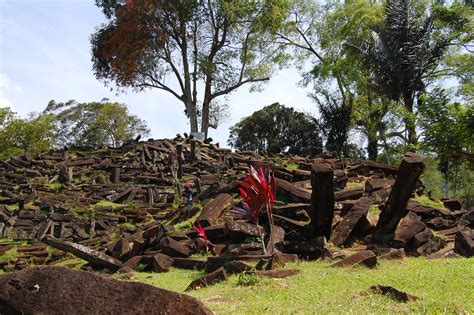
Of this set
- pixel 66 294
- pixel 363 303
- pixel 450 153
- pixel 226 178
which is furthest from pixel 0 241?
pixel 450 153

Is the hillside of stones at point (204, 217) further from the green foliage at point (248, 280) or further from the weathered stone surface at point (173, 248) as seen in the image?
the green foliage at point (248, 280)

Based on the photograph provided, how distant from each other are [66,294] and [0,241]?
10855mm

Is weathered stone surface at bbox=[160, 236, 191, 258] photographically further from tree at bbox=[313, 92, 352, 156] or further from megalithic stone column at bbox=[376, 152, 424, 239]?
tree at bbox=[313, 92, 352, 156]

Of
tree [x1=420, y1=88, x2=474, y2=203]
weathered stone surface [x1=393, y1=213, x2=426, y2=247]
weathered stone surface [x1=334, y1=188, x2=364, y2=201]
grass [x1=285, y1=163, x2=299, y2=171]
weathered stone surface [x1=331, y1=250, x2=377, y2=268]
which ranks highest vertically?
tree [x1=420, y1=88, x2=474, y2=203]

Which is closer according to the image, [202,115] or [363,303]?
[363,303]

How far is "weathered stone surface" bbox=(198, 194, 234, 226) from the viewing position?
1027 centimetres

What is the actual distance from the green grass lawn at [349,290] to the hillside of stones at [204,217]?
0.65 metres

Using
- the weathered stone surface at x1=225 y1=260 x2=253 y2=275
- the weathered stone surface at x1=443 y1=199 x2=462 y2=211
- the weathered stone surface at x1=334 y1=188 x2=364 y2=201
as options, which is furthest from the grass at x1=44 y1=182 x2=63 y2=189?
the weathered stone surface at x1=443 y1=199 x2=462 y2=211

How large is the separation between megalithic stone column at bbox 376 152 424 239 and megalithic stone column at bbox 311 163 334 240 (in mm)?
1123

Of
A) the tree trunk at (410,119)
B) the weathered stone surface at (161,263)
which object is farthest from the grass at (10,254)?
the tree trunk at (410,119)

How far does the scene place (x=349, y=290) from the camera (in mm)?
5062

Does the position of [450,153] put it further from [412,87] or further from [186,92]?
[186,92]

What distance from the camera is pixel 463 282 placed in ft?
17.6

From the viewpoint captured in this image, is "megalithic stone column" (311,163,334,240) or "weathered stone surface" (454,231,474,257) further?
"megalithic stone column" (311,163,334,240)
